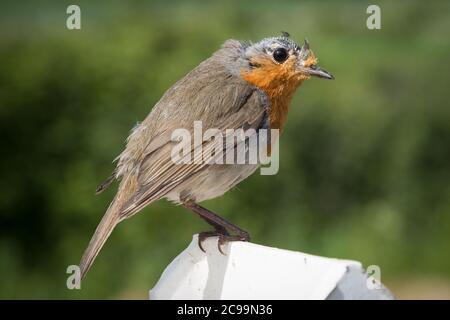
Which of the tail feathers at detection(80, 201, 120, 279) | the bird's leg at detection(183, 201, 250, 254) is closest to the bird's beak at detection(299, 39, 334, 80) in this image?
the bird's leg at detection(183, 201, 250, 254)

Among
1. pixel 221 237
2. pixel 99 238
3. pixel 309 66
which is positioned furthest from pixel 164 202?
pixel 221 237

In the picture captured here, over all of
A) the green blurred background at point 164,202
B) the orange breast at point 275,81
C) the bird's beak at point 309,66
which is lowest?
the green blurred background at point 164,202

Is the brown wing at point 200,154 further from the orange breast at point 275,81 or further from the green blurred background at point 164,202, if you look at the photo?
the green blurred background at point 164,202

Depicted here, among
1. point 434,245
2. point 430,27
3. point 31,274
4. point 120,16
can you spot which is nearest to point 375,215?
point 434,245

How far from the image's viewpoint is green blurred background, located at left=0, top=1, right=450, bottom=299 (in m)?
6.89

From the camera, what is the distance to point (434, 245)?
24.7ft

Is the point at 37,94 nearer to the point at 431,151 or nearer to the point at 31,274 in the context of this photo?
the point at 31,274

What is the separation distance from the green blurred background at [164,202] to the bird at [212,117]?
88.6 inches

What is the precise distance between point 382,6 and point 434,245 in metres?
4.52

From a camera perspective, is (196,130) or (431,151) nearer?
(196,130)

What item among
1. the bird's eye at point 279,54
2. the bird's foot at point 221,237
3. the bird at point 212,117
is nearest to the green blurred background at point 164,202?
the bird at point 212,117

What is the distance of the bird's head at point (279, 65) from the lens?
4.69 meters

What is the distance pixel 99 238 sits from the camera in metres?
4.09

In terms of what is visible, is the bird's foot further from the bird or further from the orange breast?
the orange breast
